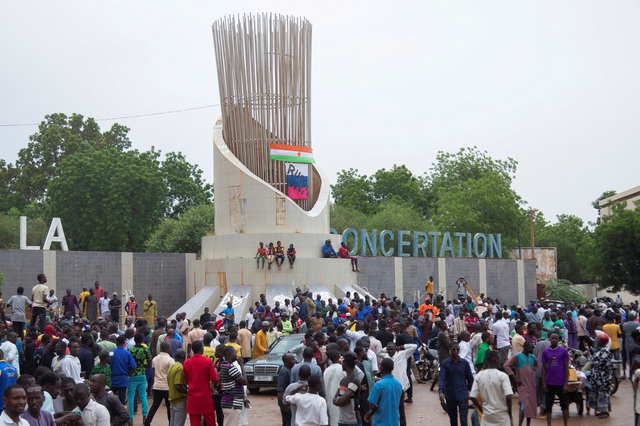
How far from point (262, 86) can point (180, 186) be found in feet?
96.7

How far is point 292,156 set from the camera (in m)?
35.5

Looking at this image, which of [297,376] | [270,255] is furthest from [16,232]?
[297,376]

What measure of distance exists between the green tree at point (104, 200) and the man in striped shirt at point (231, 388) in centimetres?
4322

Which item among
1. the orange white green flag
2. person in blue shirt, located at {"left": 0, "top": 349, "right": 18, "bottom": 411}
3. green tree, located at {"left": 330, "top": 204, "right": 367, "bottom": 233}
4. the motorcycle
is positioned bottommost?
the motorcycle

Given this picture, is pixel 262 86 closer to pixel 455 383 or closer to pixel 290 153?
pixel 290 153

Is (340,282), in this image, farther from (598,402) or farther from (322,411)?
(322,411)

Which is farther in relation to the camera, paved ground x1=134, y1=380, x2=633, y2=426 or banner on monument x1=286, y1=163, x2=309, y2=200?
banner on monument x1=286, y1=163, x2=309, y2=200

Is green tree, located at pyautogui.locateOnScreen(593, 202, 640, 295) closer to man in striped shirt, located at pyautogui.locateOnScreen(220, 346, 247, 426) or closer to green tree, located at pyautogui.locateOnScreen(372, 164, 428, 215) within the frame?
green tree, located at pyautogui.locateOnScreen(372, 164, 428, 215)

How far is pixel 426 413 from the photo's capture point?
1563cm

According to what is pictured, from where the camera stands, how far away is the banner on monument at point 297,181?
3531cm

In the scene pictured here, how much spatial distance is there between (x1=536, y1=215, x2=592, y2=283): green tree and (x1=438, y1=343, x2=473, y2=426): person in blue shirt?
60.0 m

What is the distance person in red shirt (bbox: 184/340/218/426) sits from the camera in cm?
1154

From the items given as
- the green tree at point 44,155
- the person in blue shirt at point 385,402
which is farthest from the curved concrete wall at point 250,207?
the green tree at point 44,155

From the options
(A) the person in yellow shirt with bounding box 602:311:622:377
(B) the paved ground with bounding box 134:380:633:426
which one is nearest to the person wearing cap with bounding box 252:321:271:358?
(B) the paved ground with bounding box 134:380:633:426
